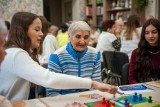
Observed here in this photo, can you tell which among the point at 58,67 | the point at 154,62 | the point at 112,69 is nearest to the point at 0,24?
the point at 58,67

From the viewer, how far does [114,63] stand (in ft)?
10.8

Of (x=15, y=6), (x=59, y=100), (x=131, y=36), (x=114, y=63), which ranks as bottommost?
(x=114, y=63)

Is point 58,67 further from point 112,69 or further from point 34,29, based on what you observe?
point 112,69

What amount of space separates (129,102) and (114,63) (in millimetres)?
1951

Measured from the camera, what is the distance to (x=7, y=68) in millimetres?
1394

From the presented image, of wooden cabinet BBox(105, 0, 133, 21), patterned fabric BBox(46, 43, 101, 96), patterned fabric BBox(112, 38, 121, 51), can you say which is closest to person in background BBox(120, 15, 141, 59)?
patterned fabric BBox(112, 38, 121, 51)

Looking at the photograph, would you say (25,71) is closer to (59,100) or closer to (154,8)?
(59,100)

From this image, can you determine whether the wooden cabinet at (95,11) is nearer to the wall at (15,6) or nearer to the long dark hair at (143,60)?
the wall at (15,6)

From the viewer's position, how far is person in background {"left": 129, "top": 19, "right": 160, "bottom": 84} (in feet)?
7.03

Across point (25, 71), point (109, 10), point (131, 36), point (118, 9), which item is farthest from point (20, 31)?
point (109, 10)

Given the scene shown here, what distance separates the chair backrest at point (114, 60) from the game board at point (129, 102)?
65.6 inches

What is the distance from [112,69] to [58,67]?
65.7 inches

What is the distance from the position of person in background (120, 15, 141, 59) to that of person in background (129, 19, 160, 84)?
137cm

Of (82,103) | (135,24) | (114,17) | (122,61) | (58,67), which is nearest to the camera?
(82,103)
